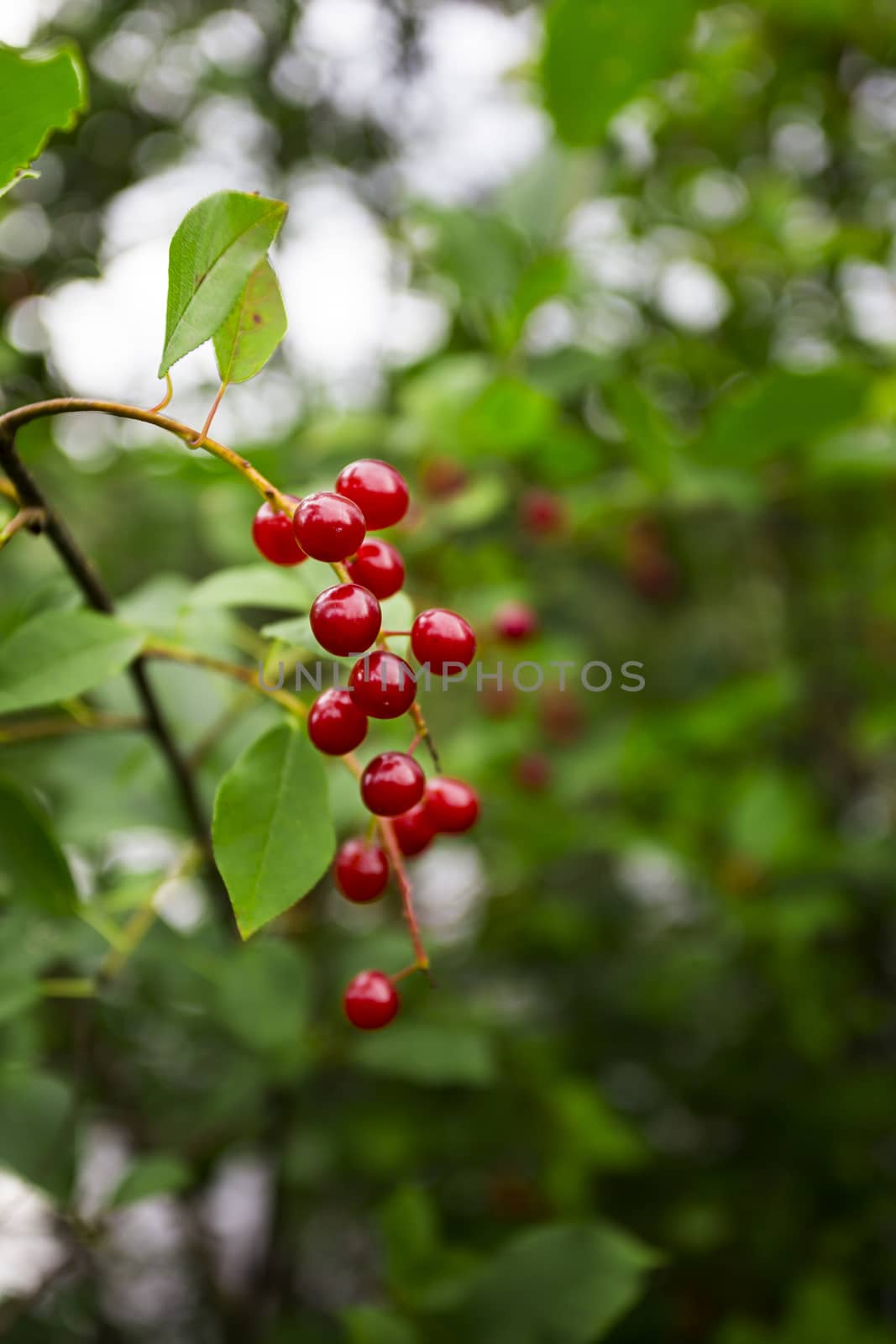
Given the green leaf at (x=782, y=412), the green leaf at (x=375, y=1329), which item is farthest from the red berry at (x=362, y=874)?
the green leaf at (x=782, y=412)

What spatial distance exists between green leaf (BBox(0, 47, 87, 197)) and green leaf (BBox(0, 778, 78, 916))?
33 centimetres

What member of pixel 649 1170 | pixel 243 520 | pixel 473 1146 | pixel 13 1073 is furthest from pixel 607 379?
pixel 649 1170

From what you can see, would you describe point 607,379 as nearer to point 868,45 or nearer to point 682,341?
point 682,341

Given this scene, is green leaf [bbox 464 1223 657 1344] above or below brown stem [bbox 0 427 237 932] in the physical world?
below

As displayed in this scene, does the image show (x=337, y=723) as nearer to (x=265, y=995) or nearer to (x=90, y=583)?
(x=90, y=583)

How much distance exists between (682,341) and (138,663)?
107 cm

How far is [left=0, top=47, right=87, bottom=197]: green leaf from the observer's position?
45 cm

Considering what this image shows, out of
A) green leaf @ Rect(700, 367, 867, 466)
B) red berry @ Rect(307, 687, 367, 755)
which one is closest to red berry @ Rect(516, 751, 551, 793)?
green leaf @ Rect(700, 367, 867, 466)

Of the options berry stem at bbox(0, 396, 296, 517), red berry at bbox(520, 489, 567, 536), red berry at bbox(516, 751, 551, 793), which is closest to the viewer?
berry stem at bbox(0, 396, 296, 517)

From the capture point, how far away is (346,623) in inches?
16.0

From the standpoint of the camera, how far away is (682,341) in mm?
1408

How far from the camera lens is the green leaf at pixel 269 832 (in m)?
0.44

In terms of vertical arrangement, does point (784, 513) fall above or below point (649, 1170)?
above

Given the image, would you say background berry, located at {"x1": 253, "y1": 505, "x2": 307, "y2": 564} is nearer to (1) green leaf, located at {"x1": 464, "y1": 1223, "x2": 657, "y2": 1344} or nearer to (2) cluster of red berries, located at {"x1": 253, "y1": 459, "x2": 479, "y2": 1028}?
(2) cluster of red berries, located at {"x1": 253, "y1": 459, "x2": 479, "y2": 1028}
